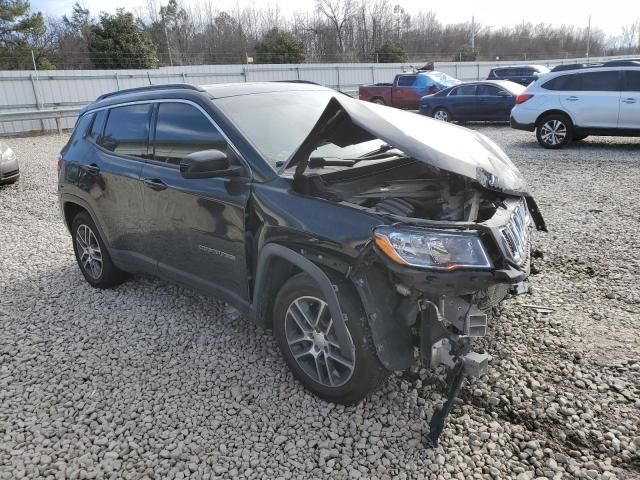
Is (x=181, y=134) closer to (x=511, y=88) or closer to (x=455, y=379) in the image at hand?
(x=455, y=379)

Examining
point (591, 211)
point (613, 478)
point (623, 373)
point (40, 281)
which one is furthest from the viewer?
point (591, 211)

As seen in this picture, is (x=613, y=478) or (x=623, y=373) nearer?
(x=613, y=478)

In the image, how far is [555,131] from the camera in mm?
11078

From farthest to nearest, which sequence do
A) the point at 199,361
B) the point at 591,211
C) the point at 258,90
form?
the point at 591,211 → the point at 258,90 → the point at 199,361

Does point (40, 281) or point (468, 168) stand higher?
point (468, 168)

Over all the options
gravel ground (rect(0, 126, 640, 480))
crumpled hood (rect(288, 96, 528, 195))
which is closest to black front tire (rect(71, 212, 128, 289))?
gravel ground (rect(0, 126, 640, 480))

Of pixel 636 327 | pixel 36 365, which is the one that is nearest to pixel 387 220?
pixel 636 327

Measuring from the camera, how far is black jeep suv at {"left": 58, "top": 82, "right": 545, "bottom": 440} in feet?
8.29

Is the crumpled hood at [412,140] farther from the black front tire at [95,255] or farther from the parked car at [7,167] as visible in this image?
the parked car at [7,167]

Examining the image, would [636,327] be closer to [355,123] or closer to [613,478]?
[613,478]

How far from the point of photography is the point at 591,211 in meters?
6.52

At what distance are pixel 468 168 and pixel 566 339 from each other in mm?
1681

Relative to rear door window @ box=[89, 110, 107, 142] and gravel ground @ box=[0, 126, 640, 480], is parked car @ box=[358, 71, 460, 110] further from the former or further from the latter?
rear door window @ box=[89, 110, 107, 142]

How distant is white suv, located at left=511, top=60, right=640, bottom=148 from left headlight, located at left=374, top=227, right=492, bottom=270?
9798 millimetres
